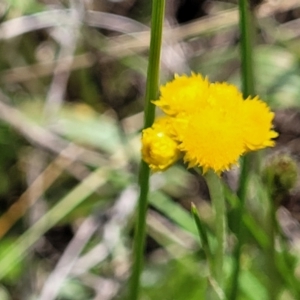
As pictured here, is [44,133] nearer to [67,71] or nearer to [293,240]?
[67,71]

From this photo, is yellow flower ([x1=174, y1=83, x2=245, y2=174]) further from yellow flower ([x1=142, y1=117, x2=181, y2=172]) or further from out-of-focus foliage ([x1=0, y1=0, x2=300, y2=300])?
out-of-focus foliage ([x1=0, y1=0, x2=300, y2=300])

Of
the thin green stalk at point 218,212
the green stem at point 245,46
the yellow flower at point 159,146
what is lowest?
the thin green stalk at point 218,212

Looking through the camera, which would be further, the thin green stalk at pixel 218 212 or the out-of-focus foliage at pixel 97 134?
the out-of-focus foliage at pixel 97 134

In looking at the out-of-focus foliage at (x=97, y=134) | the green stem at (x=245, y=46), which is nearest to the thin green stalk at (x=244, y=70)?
the green stem at (x=245, y=46)

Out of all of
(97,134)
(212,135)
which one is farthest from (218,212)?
(97,134)

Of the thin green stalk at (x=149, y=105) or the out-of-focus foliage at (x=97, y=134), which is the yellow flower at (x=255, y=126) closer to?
the thin green stalk at (x=149, y=105)

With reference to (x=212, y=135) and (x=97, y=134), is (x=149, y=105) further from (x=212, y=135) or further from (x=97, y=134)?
(x=97, y=134)

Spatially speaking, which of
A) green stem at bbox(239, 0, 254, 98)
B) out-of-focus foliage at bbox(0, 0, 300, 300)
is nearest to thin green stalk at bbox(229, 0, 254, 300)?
green stem at bbox(239, 0, 254, 98)
